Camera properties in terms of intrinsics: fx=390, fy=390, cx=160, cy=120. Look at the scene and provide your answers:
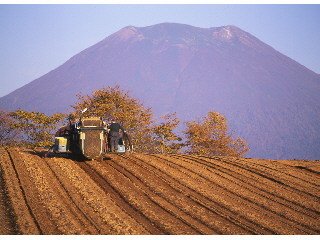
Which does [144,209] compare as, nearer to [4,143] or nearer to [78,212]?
[78,212]

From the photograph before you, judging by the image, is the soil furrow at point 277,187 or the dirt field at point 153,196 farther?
the soil furrow at point 277,187

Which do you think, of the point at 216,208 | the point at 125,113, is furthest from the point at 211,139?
the point at 216,208

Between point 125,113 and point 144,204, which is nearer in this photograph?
point 144,204

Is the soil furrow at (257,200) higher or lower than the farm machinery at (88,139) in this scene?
lower

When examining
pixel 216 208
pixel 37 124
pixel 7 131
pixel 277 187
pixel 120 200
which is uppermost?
pixel 37 124

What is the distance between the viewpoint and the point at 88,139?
2152 cm

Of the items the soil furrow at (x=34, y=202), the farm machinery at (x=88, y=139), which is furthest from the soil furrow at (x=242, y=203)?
the soil furrow at (x=34, y=202)

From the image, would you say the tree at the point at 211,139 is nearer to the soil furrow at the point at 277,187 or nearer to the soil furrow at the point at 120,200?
the soil furrow at the point at 277,187

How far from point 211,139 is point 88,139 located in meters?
41.1

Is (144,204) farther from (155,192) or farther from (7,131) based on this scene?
(7,131)

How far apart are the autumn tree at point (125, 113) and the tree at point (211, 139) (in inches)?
281

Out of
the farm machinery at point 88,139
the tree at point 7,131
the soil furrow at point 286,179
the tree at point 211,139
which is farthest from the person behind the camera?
the tree at point 211,139

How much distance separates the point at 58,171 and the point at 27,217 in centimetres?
678

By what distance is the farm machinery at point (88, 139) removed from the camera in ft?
70.8
